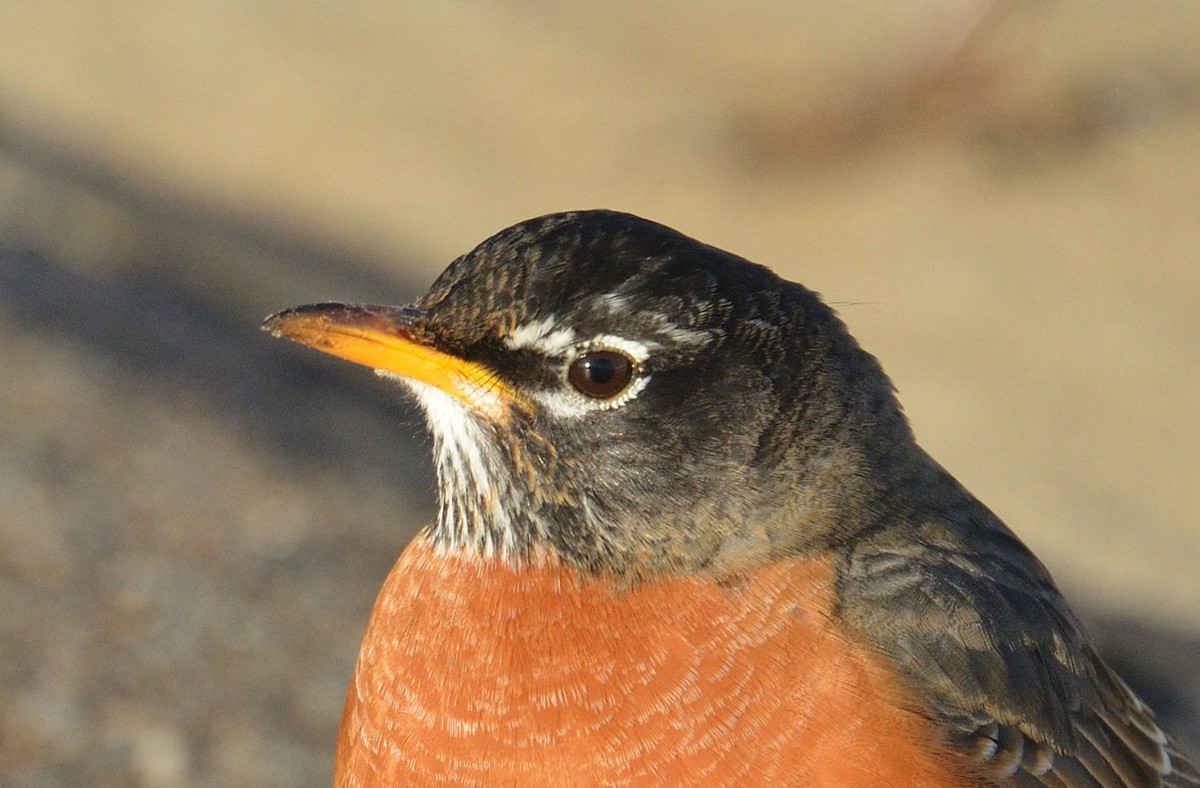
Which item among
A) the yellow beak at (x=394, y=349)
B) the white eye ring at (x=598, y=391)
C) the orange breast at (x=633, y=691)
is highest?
the white eye ring at (x=598, y=391)

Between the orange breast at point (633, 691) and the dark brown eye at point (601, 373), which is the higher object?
the dark brown eye at point (601, 373)

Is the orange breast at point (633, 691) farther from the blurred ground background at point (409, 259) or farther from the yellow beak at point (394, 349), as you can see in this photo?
the blurred ground background at point (409, 259)

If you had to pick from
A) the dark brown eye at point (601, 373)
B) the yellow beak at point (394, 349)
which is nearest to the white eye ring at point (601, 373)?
the dark brown eye at point (601, 373)

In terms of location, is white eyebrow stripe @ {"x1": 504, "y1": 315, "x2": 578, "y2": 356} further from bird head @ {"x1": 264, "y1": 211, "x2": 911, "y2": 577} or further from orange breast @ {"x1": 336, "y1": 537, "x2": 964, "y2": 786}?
orange breast @ {"x1": 336, "y1": 537, "x2": 964, "y2": 786}

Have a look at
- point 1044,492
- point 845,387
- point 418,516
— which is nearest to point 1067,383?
point 1044,492

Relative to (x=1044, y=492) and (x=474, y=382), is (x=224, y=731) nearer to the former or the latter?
(x=474, y=382)

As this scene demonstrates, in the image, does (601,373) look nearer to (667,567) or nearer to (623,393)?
(623,393)

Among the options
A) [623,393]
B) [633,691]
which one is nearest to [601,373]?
[623,393]
